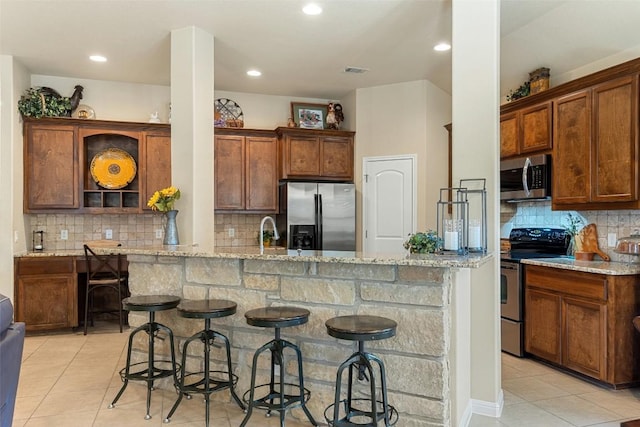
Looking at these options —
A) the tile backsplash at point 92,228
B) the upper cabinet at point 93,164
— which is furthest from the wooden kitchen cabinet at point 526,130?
the tile backsplash at point 92,228

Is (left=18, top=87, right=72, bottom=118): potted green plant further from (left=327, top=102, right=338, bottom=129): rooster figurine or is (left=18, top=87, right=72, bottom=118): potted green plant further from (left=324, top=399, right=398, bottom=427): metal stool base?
(left=324, top=399, right=398, bottom=427): metal stool base

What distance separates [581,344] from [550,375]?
38 cm

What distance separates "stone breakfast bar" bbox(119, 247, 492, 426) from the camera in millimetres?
2576

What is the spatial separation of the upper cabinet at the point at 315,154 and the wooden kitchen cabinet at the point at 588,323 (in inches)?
112

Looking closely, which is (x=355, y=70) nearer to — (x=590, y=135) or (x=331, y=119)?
(x=331, y=119)

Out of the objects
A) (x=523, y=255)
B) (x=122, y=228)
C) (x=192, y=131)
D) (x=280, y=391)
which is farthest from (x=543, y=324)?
(x=122, y=228)

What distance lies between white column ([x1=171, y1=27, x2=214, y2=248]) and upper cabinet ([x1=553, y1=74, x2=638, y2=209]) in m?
3.12

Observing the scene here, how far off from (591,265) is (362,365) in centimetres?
225

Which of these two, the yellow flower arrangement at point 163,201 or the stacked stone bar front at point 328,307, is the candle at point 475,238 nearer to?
the stacked stone bar front at point 328,307

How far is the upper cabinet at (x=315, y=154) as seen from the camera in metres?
6.02

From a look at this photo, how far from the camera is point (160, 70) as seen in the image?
17.6 feet

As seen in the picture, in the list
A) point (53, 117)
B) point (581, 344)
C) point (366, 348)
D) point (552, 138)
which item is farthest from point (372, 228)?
point (53, 117)

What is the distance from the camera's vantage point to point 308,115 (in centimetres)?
638

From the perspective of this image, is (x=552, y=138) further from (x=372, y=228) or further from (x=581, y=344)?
(x=372, y=228)
